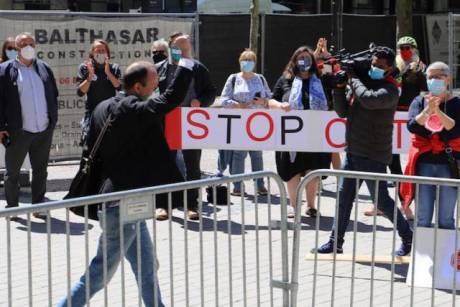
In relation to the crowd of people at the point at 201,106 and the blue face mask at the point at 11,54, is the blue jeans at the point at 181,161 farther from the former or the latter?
the blue face mask at the point at 11,54

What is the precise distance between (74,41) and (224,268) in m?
5.59

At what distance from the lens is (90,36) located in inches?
476

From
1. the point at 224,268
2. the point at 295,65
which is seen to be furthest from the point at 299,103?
the point at 224,268

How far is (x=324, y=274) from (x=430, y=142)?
1.31 m

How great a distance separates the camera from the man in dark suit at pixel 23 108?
926cm

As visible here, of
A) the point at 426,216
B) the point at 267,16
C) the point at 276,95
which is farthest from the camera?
the point at 267,16

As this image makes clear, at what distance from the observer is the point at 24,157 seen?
9.49 m

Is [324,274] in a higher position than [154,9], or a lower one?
lower

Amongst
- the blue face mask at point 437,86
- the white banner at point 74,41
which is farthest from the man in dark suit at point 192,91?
the blue face mask at point 437,86

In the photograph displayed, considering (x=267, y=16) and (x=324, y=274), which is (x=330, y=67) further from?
(x=267, y=16)

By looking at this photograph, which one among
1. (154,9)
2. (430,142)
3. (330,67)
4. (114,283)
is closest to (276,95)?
(330,67)

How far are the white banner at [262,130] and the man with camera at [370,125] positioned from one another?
5.31 ft

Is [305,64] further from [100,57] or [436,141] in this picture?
[100,57]

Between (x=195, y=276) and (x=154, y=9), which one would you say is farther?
(x=154, y=9)
